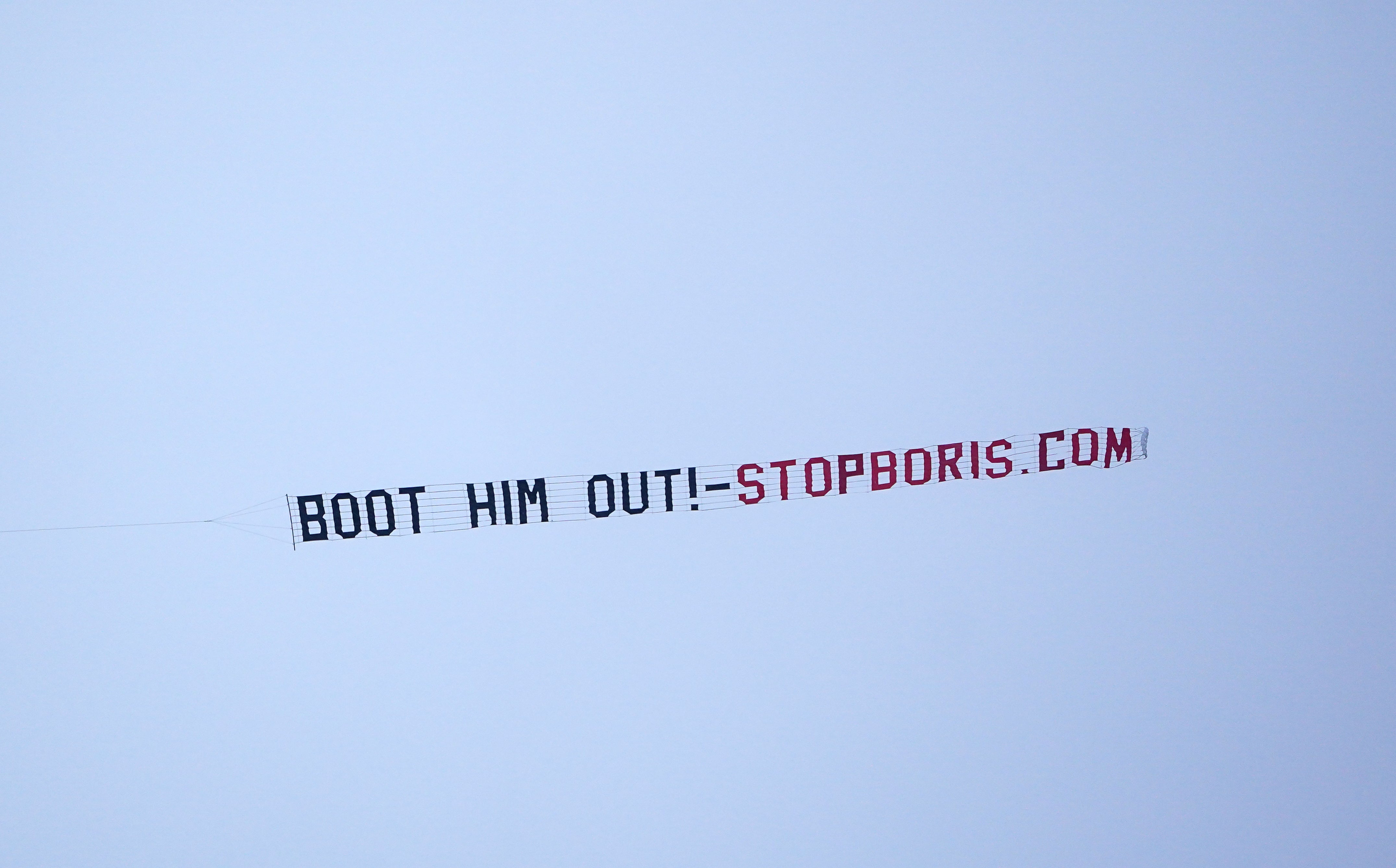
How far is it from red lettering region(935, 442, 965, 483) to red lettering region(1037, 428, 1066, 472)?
6.1 inches

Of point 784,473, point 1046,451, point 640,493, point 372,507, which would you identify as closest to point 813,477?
point 784,473

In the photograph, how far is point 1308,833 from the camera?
1.70m

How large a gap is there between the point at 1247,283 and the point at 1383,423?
1.47 ft

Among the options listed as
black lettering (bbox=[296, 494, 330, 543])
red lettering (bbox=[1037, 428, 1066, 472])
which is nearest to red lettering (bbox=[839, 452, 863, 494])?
red lettering (bbox=[1037, 428, 1066, 472])

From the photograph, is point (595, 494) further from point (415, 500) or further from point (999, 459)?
point (999, 459)

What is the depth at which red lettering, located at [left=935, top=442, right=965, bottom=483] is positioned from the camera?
4.56 ft

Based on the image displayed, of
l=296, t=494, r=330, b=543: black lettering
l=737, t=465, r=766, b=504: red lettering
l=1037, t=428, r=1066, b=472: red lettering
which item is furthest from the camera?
l=1037, t=428, r=1066, b=472: red lettering

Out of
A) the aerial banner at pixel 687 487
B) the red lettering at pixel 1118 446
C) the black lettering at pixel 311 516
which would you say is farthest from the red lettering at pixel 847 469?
the black lettering at pixel 311 516

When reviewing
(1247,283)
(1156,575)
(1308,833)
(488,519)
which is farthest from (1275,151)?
(488,519)

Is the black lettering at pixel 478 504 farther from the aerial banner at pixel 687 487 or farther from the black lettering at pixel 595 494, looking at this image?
the black lettering at pixel 595 494

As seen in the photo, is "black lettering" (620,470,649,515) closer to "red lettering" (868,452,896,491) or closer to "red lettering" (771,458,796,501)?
"red lettering" (771,458,796,501)

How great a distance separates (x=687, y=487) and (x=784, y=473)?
0.56 feet

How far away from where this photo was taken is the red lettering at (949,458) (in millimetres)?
1389

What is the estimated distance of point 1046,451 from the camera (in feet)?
4.71
